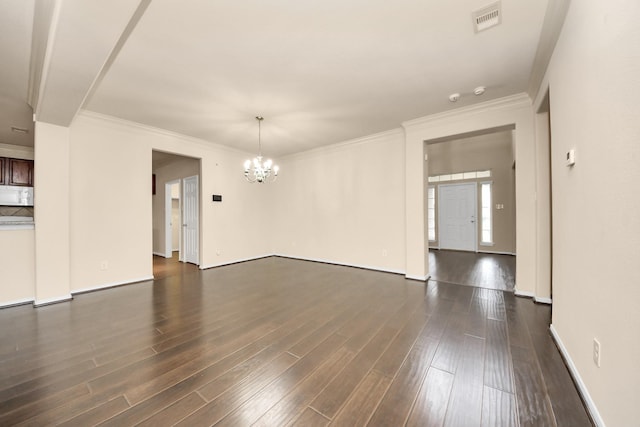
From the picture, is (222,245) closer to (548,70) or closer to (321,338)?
(321,338)

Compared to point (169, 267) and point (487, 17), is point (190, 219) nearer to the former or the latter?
point (169, 267)

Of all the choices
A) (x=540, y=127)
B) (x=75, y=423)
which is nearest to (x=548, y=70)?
(x=540, y=127)

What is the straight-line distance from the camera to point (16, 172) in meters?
5.08

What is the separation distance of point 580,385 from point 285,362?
6.64ft

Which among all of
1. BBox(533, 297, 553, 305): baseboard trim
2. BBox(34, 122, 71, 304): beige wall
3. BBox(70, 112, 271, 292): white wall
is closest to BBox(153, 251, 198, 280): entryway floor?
BBox(70, 112, 271, 292): white wall

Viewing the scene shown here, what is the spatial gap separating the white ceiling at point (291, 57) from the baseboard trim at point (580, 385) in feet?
8.97

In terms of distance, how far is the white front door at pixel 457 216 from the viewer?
7.20 m

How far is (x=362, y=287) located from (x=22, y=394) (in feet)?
11.4

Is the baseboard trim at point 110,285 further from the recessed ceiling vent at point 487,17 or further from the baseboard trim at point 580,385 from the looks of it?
the recessed ceiling vent at point 487,17

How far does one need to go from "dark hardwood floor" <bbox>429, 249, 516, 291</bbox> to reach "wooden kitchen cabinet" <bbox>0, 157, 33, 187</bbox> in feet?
28.2

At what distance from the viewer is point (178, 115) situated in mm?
3824

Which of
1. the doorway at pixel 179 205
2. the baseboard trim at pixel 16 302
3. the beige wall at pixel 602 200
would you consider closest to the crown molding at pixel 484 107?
the beige wall at pixel 602 200

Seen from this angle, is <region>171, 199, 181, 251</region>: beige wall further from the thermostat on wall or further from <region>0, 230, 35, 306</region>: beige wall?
the thermostat on wall

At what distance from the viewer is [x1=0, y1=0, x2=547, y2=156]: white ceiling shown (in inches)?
74.1
